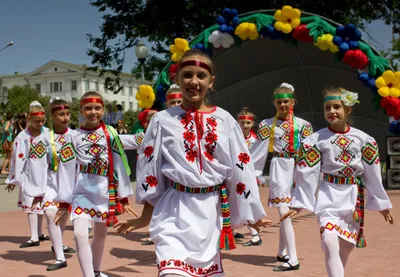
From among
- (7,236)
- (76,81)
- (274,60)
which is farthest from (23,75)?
(7,236)

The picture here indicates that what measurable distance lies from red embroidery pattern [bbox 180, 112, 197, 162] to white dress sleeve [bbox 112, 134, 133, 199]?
2.32 metres

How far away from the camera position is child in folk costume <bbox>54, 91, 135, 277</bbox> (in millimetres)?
5934

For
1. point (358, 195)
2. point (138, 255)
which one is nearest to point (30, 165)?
point (138, 255)

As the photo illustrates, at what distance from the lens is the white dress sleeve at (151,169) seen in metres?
3.77

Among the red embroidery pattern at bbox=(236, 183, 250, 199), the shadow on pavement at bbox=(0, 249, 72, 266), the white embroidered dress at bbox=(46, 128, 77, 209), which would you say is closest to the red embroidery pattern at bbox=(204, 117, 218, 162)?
the red embroidery pattern at bbox=(236, 183, 250, 199)

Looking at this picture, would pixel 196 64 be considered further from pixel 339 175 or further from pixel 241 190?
pixel 339 175

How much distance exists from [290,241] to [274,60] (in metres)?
13.7

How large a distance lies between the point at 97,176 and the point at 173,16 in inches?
810

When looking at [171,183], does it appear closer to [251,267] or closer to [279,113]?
[251,267]

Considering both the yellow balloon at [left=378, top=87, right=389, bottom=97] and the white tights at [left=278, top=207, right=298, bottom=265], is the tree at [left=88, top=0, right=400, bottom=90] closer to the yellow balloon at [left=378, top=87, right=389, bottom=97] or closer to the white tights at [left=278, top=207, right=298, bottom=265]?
the yellow balloon at [left=378, top=87, right=389, bottom=97]

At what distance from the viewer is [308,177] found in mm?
5352

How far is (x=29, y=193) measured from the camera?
28.0ft

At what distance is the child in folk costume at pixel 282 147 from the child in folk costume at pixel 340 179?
1797 mm

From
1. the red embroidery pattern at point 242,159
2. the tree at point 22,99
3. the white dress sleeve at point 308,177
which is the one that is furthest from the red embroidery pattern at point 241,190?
the tree at point 22,99
